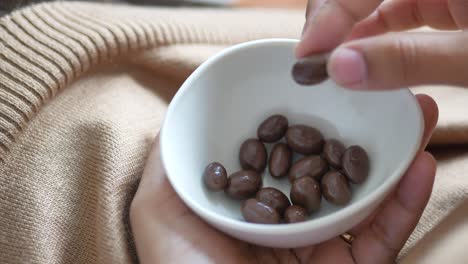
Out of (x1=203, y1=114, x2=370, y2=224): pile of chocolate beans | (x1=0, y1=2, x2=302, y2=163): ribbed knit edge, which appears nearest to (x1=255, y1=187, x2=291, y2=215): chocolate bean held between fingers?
(x1=203, y1=114, x2=370, y2=224): pile of chocolate beans

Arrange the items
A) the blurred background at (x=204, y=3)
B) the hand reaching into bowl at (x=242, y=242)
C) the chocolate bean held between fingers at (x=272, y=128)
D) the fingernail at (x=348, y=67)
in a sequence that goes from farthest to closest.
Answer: the blurred background at (x=204, y=3) → the chocolate bean held between fingers at (x=272, y=128) → the hand reaching into bowl at (x=242, y=242) → the fingernail at (x=348, y=67)

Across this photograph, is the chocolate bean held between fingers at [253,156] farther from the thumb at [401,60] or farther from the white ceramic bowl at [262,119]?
the thumb at [401,60]

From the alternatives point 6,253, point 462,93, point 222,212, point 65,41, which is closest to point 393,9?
point 462,93

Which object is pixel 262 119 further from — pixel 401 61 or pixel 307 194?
pixel 401 61

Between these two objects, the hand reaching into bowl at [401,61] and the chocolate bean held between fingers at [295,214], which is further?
the chocolate bean held between fingers at [295,214]

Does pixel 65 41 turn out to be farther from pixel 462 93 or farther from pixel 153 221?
pixel 462 93

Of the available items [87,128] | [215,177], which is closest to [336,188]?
[215,177]

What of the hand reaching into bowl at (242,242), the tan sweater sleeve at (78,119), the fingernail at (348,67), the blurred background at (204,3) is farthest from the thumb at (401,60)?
the blurred background at (204,3)
